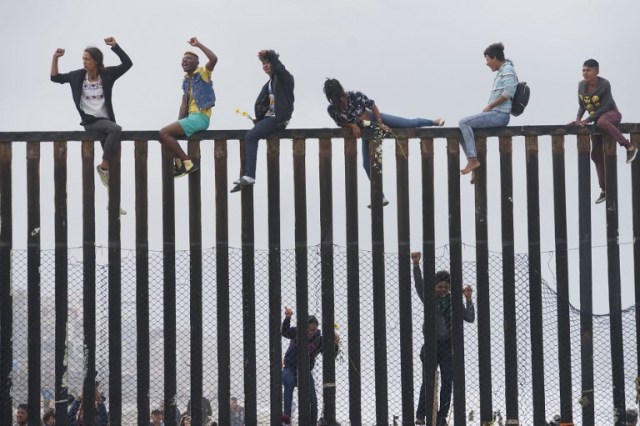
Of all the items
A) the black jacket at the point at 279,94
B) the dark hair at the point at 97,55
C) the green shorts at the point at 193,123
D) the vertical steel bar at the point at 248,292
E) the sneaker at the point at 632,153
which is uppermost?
the dark hair at the point at 97,55

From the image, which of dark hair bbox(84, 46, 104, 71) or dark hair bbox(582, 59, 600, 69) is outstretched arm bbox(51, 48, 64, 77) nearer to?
dark hair bbox(84, 46, 104, 71)

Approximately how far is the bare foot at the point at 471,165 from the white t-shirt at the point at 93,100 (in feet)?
16.8

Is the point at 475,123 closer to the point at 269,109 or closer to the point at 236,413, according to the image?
the point at 269,109

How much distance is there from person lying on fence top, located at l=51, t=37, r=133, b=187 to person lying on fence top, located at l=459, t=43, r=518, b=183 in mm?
4853

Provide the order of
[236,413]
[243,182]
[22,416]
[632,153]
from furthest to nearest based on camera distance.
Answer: [236,413] → [22,416] → [632,153] → [243,182]

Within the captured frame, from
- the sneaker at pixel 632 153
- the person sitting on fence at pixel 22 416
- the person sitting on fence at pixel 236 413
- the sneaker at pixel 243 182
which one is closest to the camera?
the sneaker at pixel 243 182

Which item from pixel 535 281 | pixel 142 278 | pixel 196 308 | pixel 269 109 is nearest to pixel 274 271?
pixel 196 308

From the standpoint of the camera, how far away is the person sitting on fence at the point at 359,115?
27719mm

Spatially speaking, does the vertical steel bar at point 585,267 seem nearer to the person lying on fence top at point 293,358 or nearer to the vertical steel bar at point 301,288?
the person lying on fence top at point 293,358

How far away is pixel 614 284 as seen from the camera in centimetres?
2814

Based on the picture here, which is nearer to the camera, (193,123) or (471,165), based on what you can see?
(471,165)

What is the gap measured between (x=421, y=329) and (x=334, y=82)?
3669 millimetres

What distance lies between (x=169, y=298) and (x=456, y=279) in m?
4.03

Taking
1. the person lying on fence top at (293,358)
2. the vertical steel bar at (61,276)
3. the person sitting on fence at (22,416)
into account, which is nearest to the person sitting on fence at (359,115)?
the person lying on fence top at (293,358)
